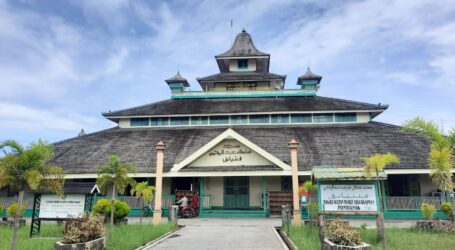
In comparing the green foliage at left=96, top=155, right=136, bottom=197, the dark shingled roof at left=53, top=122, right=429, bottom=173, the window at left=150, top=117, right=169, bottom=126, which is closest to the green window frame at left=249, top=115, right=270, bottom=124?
the dark shingled roof at left=53, top=122, right=429, bottom=173

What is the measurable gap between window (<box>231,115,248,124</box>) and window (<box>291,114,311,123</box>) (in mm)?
3761

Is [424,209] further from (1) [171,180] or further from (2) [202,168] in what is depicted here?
(1) [171,180]

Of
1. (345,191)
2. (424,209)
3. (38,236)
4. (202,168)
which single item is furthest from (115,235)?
(424,209)

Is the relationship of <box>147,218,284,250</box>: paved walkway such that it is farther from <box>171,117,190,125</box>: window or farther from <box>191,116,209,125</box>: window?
<box>171,117,190,125</box>: window

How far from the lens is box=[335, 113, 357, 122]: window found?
26469mm

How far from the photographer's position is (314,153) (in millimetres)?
21047

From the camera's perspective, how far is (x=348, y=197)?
10.1m

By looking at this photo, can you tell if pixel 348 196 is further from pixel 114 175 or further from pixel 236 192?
pixel 236 192

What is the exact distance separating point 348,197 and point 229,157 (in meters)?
11.5

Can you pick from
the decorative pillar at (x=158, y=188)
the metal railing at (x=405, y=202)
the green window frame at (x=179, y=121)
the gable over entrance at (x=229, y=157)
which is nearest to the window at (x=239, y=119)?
the green window frame at (x=179, y=121)

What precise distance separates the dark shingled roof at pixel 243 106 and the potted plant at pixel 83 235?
726 inches

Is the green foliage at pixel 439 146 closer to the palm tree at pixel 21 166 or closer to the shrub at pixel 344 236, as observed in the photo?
the shrub at pixel 344 236

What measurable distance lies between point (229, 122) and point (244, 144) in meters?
6.68

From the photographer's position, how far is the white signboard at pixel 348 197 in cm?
994
